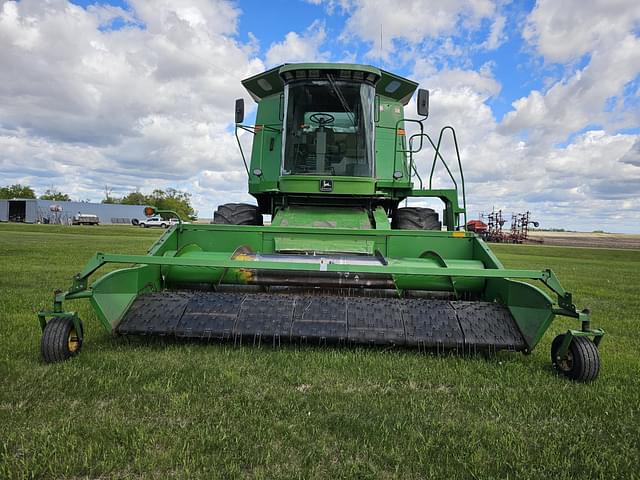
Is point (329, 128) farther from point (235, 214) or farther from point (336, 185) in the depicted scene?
point (235, 214)

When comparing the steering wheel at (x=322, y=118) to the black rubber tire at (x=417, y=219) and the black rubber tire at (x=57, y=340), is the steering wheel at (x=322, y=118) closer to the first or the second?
the black rubber tire at (x=417, y=219)

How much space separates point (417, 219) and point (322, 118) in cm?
193

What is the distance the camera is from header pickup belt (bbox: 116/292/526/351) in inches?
151

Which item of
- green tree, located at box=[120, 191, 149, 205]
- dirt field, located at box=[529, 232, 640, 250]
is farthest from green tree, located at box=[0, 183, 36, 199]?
dirt field, located at box=[529, 232, 640, 250]

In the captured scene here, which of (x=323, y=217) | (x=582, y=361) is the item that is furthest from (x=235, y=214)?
(x=582, y=361)

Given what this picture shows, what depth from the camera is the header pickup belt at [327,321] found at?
3.83m

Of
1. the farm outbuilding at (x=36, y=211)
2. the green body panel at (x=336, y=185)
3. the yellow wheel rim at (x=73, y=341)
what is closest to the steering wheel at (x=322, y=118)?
the green body panel at (x=336, y=185)

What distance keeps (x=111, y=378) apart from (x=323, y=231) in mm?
2577

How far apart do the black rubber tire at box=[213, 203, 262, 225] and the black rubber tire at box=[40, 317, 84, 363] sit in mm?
3268

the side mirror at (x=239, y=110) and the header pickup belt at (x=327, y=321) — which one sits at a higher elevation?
the side mirror at (x=239, y=110)

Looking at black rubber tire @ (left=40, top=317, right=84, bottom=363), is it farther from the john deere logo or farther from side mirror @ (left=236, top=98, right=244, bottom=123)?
side mirror @ (left=236, top=98, right=244, bottom=123)

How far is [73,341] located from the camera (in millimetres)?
3568

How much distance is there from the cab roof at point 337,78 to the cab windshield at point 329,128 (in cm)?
11

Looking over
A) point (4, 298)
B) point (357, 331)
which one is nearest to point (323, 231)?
point (357, 331)
